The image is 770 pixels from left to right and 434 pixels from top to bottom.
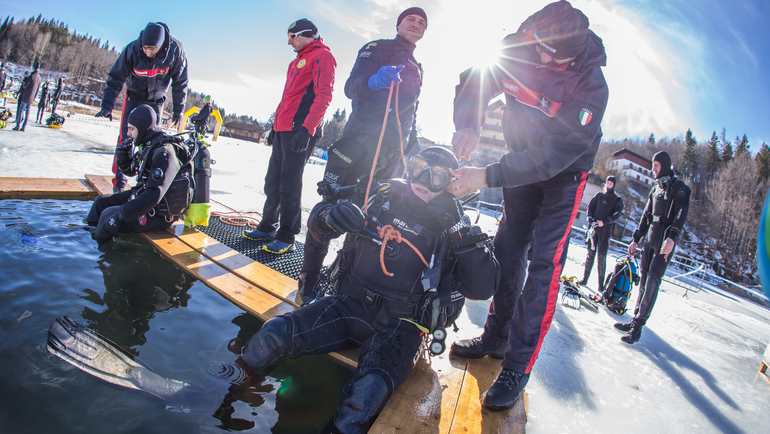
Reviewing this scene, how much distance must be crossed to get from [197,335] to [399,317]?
1141 millimetres

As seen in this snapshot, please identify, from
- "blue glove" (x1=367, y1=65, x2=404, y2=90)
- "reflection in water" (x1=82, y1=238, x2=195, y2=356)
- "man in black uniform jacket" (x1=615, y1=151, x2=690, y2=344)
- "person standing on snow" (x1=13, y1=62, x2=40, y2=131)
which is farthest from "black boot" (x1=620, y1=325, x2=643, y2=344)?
"person standing on snow" (x1=13, y1=62, x2=40, y2=131)

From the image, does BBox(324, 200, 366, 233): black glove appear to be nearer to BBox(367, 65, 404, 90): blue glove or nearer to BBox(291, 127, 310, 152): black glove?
BBox(367, 65, 404, 90): blue glove

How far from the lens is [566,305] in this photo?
4.51 metres

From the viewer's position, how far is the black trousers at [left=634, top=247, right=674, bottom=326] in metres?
3.70

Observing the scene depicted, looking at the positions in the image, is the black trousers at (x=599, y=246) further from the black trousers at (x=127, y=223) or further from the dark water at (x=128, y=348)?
the black trousers at (x=127, y=223)

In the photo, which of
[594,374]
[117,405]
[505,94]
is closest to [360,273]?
[117,405]

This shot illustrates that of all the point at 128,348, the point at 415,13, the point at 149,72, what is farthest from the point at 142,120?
the point at 415,13

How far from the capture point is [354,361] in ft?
6.59

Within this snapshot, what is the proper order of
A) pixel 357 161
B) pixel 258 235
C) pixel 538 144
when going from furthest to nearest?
pixel 258 235 < pixel 357 161 < pixel 538 144

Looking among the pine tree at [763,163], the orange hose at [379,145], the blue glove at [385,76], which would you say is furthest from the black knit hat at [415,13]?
the pine tree at [763,163]

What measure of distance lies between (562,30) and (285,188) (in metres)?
2.64

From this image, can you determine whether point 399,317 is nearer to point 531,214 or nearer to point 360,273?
point 360,273

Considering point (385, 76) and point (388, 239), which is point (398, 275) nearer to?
point (388, 239)

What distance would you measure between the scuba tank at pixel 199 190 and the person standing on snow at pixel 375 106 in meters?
1.52
